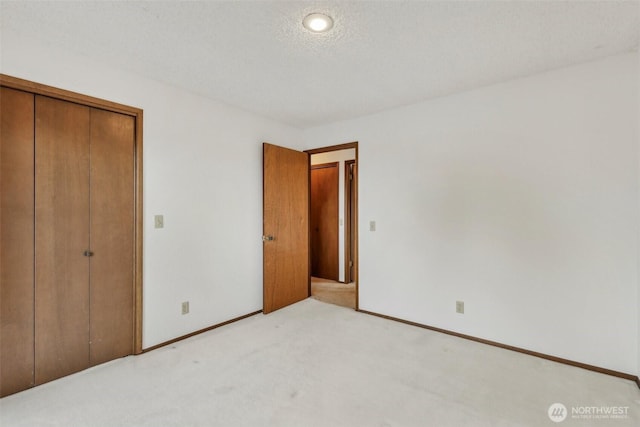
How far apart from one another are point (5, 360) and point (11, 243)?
746mm

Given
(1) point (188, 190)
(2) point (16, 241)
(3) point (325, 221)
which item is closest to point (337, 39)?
(1) point (188, 190)

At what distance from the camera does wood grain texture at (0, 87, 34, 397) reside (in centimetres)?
189

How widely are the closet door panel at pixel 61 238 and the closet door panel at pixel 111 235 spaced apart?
0.06m

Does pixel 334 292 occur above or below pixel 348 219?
below

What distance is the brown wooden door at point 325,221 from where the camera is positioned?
5.16m

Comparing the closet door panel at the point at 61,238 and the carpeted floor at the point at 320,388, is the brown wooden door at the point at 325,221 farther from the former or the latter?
the closet door panel at the point at 61,238

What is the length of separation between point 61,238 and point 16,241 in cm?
23

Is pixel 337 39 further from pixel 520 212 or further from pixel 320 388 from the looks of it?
pixel 320 388

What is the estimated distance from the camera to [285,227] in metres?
3.72

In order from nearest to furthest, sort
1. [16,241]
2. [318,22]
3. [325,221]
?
[318,22] < [16,241] < [325,221]

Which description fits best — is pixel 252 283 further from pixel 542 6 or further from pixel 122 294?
pixel 542 6

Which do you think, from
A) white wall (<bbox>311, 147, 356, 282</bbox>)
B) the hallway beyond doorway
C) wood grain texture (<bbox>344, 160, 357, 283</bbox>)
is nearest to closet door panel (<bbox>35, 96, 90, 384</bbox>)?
the hallway beyond doorway

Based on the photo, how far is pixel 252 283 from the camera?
348 cm

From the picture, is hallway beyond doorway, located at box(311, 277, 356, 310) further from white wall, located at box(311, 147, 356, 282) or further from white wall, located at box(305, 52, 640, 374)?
white wall, located at box(305, 52, 640, 374)
